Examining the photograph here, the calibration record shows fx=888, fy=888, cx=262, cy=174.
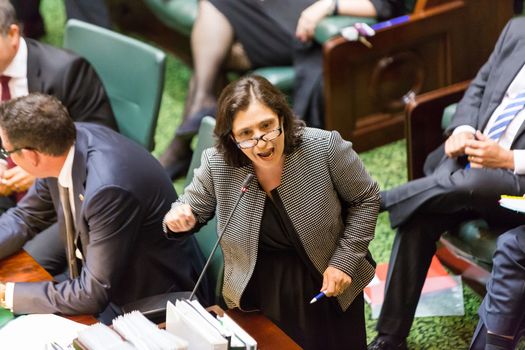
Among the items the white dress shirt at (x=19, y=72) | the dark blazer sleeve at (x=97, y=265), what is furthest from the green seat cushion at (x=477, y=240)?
the white dress shirt at (x=19, y=72)

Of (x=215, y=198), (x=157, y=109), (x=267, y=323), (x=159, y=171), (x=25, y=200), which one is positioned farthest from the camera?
(x=157, y=109)

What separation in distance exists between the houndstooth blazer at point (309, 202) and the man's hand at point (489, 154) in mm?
504

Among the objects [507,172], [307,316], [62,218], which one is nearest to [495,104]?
[507,172]

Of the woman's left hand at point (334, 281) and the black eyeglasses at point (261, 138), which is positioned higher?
the black eyeglasses at point (261, 138)

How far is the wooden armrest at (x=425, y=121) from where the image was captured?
122 inches

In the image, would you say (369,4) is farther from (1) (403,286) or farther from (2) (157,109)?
(1) (403,286)

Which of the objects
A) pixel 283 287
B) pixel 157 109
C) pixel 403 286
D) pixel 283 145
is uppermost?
pixel 283 145

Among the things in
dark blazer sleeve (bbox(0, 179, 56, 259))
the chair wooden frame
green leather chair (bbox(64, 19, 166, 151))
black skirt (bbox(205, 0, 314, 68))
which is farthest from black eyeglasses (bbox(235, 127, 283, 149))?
black skirt (bbox(205, 0, 314, 68))

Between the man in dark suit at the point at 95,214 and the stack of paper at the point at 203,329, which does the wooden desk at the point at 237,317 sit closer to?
the man in dark suit at the point at 95,214

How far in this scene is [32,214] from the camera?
2.74 m

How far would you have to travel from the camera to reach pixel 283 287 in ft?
7.72

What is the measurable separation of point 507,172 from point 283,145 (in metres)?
0.84

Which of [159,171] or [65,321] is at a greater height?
[159,171]

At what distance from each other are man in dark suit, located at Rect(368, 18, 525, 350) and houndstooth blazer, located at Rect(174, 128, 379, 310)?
515 millimetres
